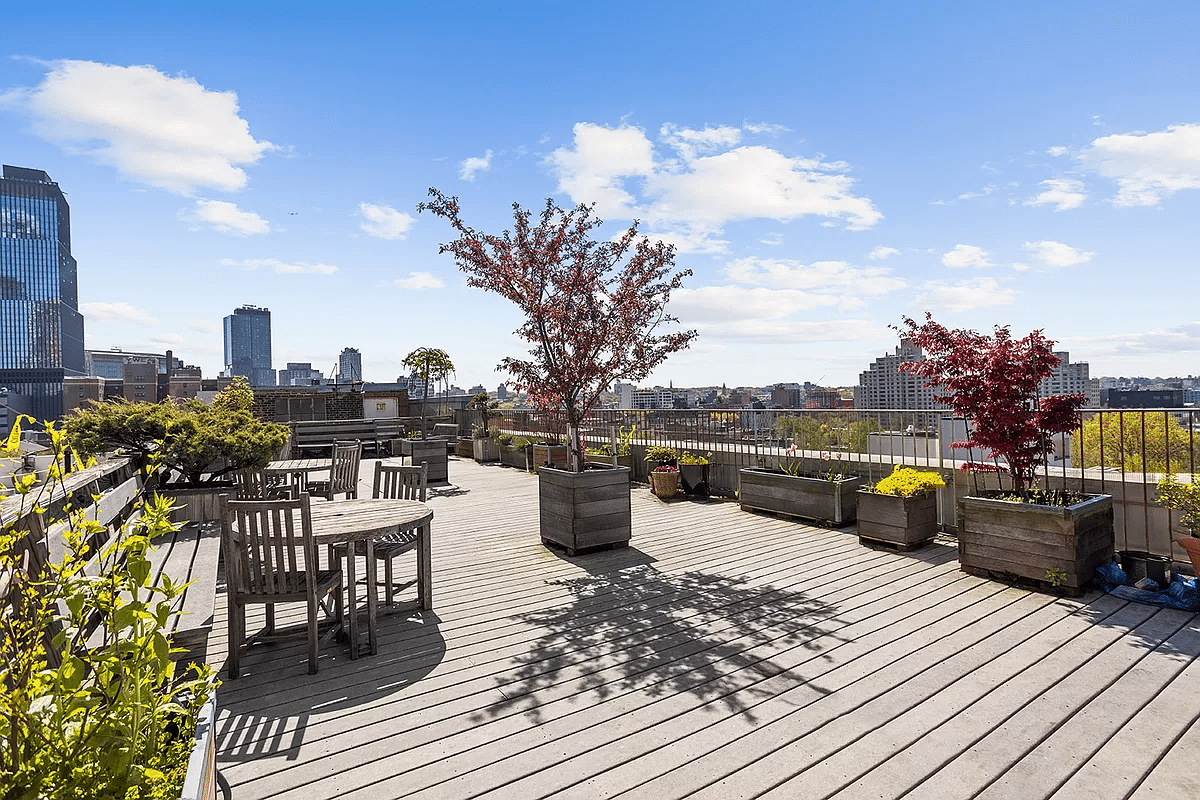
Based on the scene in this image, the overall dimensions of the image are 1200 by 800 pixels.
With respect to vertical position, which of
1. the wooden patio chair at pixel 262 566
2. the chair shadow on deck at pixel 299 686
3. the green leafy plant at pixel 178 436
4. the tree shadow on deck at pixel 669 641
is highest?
the green leafy plant at pixel 178 436

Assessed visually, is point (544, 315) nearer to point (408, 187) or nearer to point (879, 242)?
point (408, 187)

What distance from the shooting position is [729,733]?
2607mm

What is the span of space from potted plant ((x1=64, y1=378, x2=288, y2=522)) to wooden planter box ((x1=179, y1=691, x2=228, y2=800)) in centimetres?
537

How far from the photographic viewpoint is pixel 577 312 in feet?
18.9

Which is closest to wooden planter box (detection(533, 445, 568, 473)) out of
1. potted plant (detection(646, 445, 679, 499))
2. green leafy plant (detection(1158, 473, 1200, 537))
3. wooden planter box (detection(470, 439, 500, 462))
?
wooden planter box (detection(470, 439, 500, 462))

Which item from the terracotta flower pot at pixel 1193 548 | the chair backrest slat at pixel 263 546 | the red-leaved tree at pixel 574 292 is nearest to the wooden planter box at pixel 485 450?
the red-leaved tree at pixel 574 292

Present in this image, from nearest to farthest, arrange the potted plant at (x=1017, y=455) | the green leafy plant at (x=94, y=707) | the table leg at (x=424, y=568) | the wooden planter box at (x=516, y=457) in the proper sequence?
the green leafy plant at (x=94, y=707)
the table leg at (x=424, y=568)
the potted plant at (x=1017, y=455)
the wooden planter box at (x=516, y=457)

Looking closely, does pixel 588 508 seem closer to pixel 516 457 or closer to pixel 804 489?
pixel 804 489

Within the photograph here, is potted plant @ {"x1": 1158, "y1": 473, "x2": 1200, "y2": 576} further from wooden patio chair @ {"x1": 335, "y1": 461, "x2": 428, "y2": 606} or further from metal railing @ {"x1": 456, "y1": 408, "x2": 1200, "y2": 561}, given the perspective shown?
wooden patio chair @ {"x1": 335, "y1": 461, "x2": 428, "y2": 606}

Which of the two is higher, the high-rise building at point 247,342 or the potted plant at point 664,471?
the high-rise building at point 247,342

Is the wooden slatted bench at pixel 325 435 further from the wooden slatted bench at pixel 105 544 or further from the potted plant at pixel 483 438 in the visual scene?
the wooden slatted bench at pixel 105 544

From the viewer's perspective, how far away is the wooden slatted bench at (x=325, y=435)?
15.2 metres

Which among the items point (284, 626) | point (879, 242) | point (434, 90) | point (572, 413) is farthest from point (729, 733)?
point (879, 242)

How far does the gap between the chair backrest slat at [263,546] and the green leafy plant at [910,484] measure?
4893 mm
